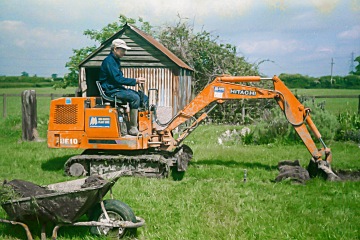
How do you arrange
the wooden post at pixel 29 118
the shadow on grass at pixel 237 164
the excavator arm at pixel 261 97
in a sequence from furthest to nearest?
the wooden post at pixel 29 118, the shadow on grass at pixel 237 164, the excavator arm at pixel 261 97

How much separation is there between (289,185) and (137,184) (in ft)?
9.55

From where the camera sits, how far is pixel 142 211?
7.00 m

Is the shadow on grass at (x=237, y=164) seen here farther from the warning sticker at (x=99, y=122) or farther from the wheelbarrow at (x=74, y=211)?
the wheelbarrow at (x=74, y=211)

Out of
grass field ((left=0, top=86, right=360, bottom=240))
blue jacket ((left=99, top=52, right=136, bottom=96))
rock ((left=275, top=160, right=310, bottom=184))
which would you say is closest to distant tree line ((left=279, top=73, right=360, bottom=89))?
grass field ((left=0, top=86, right=360, bottom=240))

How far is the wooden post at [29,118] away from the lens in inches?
592

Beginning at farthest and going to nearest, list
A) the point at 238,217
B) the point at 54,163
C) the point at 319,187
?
1. the point at 54,163
2. the point at 319,187
3. the point at 238,217

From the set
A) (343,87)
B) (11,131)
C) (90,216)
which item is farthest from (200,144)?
(343,87)

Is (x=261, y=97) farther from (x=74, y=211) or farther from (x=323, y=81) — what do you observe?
(x=323, y=81)

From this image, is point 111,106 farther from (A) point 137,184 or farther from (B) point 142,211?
(B) point 142,211

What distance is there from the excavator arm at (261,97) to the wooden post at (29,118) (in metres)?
6.62

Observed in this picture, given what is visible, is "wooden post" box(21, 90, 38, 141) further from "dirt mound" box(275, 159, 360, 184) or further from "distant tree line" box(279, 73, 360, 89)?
"distant tree line" box(279, 73, 360, 89)

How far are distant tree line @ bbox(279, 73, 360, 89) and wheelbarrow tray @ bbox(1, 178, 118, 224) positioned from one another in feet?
133

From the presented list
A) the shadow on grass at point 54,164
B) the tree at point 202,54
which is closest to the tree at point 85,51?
the tree at point 202,54

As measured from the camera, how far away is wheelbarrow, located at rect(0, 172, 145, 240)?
5.61m
